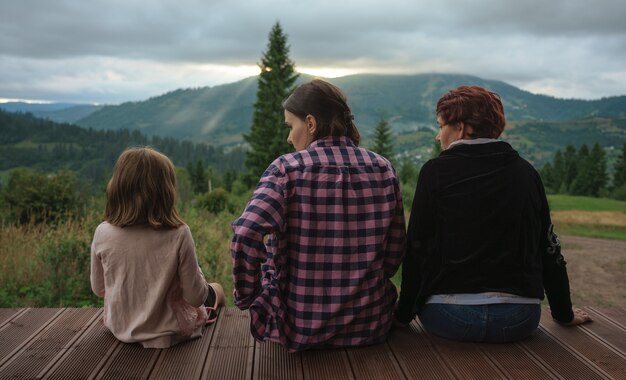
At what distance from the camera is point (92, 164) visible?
10975 centimetres

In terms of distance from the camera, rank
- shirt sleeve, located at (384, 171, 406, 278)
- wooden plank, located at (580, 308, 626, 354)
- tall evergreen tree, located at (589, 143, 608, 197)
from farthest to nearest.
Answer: tall evergreen tree, located at (589, 143, 608, 197)
wooden plank, located at (580, 308, 626, 354)
shirt sleeve, located at (384, 171, 406, 278)

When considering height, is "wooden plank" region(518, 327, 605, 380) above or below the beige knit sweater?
below

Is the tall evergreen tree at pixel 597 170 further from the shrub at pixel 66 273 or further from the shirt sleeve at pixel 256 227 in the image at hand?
the shirt sleeve at pixel 256 227

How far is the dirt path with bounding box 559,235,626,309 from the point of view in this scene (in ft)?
30.1

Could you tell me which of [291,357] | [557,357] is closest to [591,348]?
[557,357]

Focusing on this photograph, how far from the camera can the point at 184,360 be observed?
2.47 metres

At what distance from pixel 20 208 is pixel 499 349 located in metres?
11.2

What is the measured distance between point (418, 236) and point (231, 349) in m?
1.13

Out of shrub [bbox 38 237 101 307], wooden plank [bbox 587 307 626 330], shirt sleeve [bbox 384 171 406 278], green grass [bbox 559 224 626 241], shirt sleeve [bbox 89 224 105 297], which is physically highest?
shirt sleeve [bbox 384 171 406 278]

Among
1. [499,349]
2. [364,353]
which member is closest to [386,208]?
[364,353]

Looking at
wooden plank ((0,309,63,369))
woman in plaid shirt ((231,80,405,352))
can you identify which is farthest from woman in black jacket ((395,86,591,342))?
wooden plank ((0,309,63,369))

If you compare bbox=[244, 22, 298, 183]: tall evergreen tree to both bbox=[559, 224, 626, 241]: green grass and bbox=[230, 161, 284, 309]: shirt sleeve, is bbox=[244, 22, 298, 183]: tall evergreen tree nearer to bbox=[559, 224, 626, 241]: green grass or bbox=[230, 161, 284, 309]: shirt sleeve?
bbox=[559, 224, 626, 241]: green grass

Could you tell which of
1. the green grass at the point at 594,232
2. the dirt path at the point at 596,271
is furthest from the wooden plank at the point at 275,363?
the green grass at the point at 594,232

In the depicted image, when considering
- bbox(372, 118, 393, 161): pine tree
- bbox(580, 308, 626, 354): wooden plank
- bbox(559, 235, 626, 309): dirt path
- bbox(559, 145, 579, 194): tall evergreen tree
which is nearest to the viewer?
bbox(580, 308, 626, 354): wooden plank
